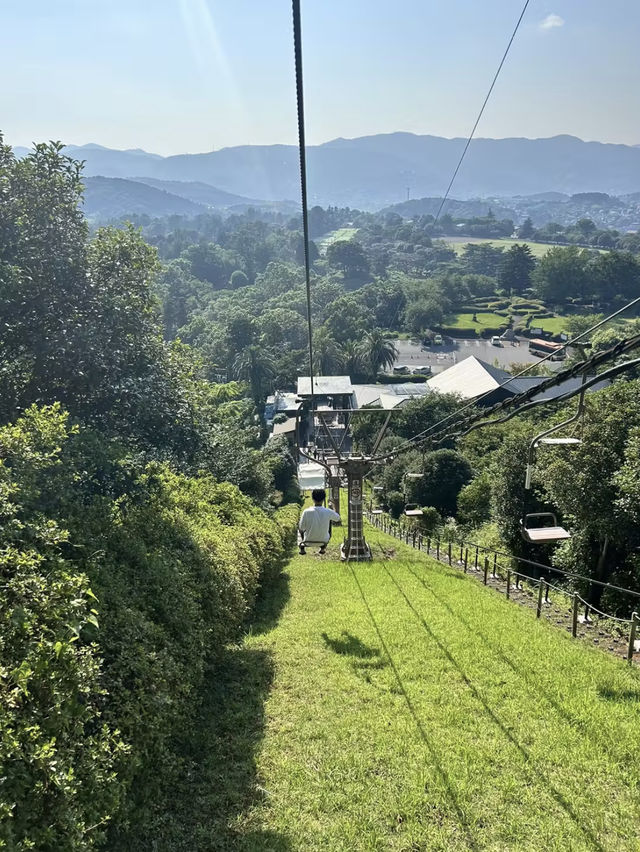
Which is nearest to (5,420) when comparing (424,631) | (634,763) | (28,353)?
(28,353)

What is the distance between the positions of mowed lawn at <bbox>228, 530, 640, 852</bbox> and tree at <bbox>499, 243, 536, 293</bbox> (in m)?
107

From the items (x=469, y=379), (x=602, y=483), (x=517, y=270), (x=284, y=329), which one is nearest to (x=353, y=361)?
(x=284, y=329)

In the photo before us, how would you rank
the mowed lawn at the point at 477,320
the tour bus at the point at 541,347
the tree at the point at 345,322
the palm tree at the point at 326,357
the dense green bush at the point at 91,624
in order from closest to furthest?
the dense green bush at the point at 91,624, the palm tree at the point at 326,357, the tour bus at the point at 541,347, the tree at the point at 345,322, the mowed lawn at the point at 477,320

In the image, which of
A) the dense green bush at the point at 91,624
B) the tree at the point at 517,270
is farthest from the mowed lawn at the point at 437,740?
the tree at the point at 517,270

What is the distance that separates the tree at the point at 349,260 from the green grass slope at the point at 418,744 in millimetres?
136702

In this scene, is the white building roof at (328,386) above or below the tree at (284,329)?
below

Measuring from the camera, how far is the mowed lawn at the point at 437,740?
380 centimetres

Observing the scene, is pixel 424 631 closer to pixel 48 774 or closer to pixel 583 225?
pixel 48 774

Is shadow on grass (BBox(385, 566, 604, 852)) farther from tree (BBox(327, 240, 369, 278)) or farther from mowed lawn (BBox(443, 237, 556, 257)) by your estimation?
mowed lawn (BBox(443, 237, 556, 257))

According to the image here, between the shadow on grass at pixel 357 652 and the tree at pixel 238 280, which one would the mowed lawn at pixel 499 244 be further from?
the shadow on grass at pixel 357 652

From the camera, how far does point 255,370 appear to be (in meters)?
58.4

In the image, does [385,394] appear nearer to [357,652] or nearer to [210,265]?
[357,652]

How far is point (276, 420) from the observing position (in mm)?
52594

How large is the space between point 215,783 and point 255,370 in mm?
55158
